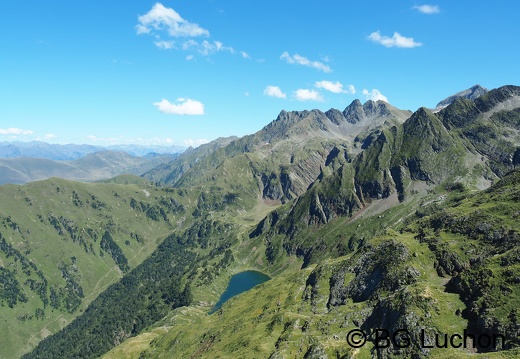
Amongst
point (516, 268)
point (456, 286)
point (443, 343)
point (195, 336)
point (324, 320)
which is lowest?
point (195, 336)

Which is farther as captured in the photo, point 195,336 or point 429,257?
point 195,336

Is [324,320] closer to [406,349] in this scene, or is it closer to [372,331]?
[372,331]

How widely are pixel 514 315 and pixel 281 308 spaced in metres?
107

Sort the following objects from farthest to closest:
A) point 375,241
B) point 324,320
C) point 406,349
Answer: point 375,241 → point 324,320 → point 406,349

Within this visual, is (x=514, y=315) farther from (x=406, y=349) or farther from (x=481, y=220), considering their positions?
(x=481, y=220)

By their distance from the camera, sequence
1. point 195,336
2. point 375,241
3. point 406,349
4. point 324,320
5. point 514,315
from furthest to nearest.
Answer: point 195,336 → point 375,241 → point 324,320 → point 406,349 → point 514,315

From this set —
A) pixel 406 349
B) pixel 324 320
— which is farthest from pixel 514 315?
pixel 324 320

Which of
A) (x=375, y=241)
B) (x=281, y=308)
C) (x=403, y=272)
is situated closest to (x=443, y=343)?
(x=403, y=272)

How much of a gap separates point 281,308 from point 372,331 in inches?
2708

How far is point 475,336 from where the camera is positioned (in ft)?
339

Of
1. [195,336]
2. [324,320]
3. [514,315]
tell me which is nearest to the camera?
[514,315]

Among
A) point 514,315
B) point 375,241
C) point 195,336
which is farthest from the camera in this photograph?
point 195,336

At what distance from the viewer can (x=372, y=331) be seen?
122250 mm

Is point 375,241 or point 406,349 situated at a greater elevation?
point 375,241
